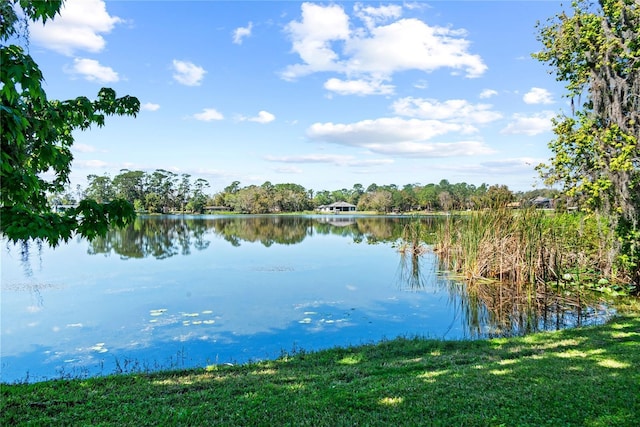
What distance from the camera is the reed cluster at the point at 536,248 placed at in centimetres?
1106

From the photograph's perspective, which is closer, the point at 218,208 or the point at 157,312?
the point at 157,312

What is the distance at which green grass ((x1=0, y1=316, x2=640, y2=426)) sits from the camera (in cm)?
353

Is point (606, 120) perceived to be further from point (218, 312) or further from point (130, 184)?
point (130, 184)

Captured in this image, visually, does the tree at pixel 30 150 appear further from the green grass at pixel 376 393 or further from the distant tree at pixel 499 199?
the distant tree at pixel 499 199

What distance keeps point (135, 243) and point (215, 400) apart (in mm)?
23484

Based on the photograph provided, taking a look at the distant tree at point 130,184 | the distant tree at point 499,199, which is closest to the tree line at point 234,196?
the distant tree at point 130,184

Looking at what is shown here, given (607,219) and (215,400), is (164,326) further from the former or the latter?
(607,219)

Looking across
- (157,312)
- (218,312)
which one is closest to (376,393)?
(218,312)

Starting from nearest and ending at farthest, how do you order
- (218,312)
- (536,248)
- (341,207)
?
1. (218,312)
2. (536,248)
3. (341,207)

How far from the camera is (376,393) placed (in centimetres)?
409

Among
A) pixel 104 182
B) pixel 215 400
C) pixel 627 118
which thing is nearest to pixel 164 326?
pixel 215 400

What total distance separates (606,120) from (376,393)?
382 inches

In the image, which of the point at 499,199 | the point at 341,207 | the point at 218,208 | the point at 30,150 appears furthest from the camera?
the point at 341,207

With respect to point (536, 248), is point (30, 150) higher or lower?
higher
